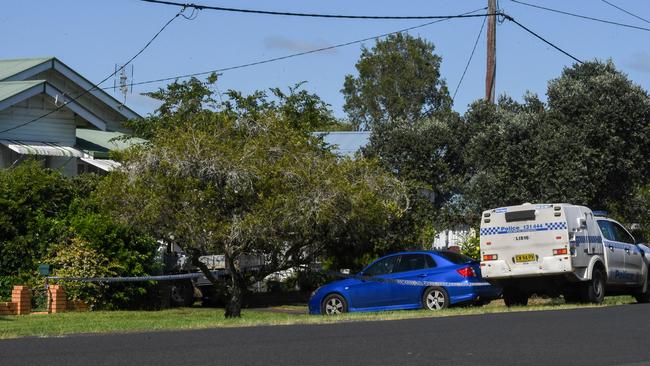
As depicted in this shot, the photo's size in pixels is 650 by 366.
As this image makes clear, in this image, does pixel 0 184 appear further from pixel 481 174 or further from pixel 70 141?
pixel 481 174

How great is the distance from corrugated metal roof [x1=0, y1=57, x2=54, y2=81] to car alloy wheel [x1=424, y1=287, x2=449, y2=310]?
1608cm

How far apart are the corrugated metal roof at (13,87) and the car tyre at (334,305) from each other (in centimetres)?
1156

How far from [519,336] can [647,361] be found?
Result: 7.38 ft

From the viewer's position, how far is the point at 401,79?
6122cm

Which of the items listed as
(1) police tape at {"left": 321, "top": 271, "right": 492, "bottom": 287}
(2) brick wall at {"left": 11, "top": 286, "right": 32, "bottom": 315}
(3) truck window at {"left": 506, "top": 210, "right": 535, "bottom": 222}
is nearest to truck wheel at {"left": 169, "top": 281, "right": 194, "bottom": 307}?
(2) brick wall at {"left": 11, "top": 286, "right": 32, "bottom": 315}

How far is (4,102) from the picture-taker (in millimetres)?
28938

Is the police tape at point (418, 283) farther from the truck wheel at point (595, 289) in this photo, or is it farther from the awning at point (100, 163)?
the awning at point (100, 163)

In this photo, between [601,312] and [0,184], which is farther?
[0,184]

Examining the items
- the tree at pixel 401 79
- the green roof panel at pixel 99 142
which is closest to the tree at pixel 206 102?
the green roof panel at pixel 99 142

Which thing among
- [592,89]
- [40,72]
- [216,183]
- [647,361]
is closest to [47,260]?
[216,183]

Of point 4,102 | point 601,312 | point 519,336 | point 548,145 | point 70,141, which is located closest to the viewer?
point 519,336

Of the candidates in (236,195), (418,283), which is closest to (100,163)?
(236,195)

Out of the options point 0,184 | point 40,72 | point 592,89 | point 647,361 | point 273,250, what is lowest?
point 647,361

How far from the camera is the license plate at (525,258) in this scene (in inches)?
814
